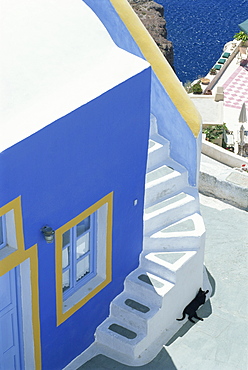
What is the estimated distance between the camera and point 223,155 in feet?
63.0

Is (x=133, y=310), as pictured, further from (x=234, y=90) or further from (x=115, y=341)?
(x=234, y=90)

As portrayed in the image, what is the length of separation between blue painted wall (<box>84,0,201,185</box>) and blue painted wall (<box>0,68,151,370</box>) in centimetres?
223

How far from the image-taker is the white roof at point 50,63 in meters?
10.5

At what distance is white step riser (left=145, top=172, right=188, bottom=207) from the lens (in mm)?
14406

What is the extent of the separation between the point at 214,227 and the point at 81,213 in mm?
5691

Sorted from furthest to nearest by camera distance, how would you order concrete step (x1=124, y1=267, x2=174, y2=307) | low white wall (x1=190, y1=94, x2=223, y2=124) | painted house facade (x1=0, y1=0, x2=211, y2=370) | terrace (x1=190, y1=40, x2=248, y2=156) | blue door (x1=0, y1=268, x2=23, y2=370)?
terrace (x1=190, y1=40, x2=248, y2=156) → low white wall (x1=190, y1=94, x2=223, y2=124) → concrete step (x1=124, y1=267, x2=174, y2=307) → blue door (x1=0, y1=268, x2=23, y2=370) → painted house facade (x1=0, y1=0, x2=211, y2=370)

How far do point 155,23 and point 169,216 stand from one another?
57.7 feet

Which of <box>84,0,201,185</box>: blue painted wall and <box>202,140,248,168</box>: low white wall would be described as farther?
<box>202,140,248,168</box>: low white wall

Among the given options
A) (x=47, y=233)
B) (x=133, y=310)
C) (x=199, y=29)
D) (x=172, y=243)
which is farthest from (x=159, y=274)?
(x=199, y=29)

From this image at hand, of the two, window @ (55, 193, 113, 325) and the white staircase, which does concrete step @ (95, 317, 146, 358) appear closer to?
the white staircase

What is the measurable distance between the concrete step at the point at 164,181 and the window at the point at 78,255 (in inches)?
86.1

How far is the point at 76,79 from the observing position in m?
11.4

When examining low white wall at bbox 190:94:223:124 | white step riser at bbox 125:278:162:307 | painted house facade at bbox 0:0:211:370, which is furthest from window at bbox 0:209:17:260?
low white wall at bbox 190:94:223:124

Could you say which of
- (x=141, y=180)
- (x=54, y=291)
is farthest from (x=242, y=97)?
(x=54, y=291)
